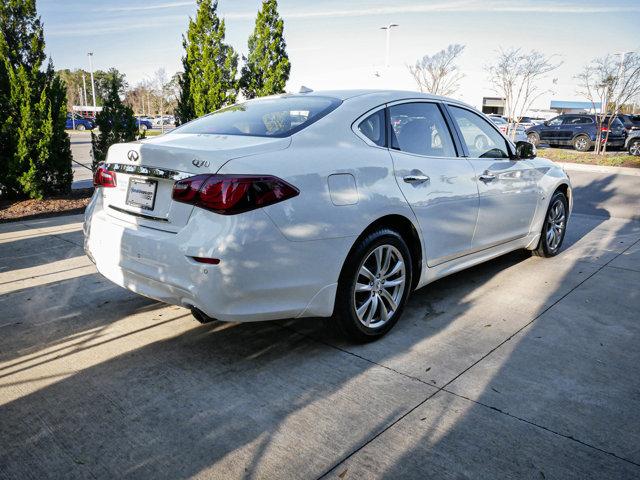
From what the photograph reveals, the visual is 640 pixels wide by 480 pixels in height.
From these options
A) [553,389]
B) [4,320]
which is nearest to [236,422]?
[553,389]

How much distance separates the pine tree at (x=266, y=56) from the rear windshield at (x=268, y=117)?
870 cm

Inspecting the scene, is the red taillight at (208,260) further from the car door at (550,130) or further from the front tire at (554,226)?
the car door at (550,130)

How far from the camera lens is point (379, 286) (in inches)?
135

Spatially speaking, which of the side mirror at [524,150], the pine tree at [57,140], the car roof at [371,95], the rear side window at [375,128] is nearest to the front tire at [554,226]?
the side mirror at [524,150]

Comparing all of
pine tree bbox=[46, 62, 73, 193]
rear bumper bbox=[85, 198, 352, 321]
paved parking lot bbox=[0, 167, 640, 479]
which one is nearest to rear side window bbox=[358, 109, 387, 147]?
rear bumper bbox=[85, 198, 352, 321]

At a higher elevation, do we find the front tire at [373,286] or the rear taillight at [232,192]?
the rear taillight at [232,192]

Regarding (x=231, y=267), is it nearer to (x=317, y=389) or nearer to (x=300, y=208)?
(x=300, y=208)

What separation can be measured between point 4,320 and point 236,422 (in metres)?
2.20

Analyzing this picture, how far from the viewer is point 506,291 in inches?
182

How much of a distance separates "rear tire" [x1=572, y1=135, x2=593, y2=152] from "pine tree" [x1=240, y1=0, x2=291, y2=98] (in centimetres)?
1677

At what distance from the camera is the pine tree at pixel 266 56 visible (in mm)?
12297

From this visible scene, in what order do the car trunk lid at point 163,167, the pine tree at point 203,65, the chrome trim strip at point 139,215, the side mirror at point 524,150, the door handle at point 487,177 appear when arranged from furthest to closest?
the pine tree at point 203,65 < the side mirror at point 524,150 < the door handle at point 487,177 < the chrome trim strip at point 139,215 < the car trunk lid at point 163,167

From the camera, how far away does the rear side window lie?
→ 11.2 feet

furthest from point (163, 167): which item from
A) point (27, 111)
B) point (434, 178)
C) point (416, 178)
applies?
point (27, 111)
